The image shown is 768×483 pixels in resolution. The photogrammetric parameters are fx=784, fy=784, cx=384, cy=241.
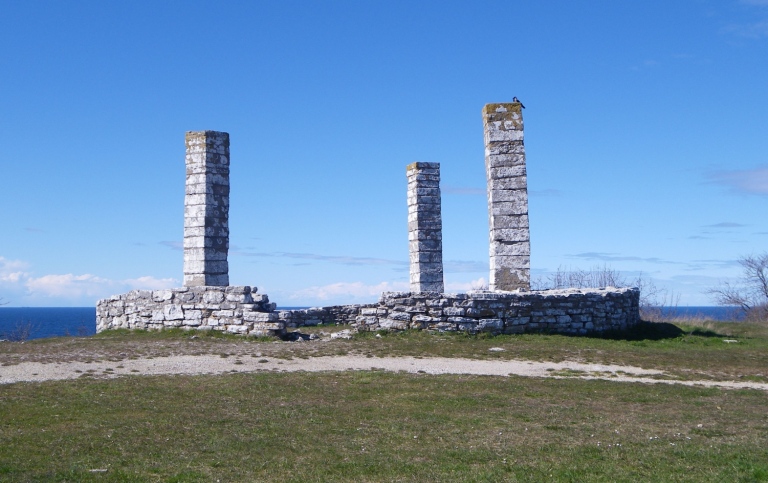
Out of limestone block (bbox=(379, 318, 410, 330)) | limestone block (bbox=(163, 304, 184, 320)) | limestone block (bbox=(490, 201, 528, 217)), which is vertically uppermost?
limestone block (bbox=(490, 201, 528, 217))

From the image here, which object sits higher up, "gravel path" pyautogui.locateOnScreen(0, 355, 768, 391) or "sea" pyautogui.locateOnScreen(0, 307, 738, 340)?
"sea" pyautogui.locateOnScreen(0, 307, 738, 340)

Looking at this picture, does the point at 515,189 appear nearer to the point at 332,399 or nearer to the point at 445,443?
the point at 332,399

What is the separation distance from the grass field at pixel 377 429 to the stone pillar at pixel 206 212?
5.81 metres

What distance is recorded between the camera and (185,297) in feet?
54.1

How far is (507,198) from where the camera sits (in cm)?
1783

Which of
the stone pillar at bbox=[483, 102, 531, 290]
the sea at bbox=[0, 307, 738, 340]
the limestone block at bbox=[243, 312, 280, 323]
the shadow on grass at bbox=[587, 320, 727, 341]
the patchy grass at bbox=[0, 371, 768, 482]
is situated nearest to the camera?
the patchy grass at bbox=[0, 371, 768, 482]

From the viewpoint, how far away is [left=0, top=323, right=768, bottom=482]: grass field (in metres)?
6.19

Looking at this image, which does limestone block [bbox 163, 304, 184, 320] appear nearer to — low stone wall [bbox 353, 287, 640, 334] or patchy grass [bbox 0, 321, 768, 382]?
patchy grass [bbox 0, 321, 768, 382]

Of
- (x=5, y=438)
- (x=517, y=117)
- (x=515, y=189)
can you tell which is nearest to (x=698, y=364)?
(x=515, y=189)

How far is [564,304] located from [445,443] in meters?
9.64

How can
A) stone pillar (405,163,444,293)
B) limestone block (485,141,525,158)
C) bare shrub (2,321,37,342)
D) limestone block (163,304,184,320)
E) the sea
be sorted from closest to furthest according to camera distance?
limestone block (163,304,184,320), limestone block (485,141,525,158), bare shrub (2,321,37,342), stone pillar (405,163,444,293), the sea

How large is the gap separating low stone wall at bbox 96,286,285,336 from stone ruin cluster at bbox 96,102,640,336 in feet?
0.07

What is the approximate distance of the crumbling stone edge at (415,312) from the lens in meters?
15.6

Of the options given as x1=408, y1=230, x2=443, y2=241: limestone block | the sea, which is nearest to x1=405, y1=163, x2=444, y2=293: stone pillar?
x1=408, y1=230, x2=443, y2=241: limestone block
